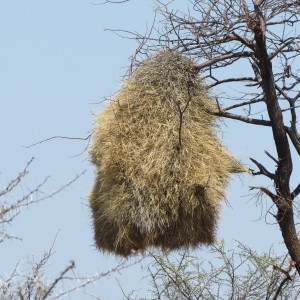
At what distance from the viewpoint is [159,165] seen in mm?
5164

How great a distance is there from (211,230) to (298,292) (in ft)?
2.85

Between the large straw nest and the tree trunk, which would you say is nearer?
the large straw nest

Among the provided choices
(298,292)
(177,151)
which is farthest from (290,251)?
(177,151)

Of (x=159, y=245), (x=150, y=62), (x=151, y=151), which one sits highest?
(x=150, y=62)

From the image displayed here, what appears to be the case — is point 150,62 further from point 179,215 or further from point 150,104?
point 179,215

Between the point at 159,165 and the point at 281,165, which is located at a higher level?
the point at 281,165

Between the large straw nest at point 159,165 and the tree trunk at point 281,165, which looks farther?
the tree trunk at point 281,165

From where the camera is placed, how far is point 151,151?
5.22 meters

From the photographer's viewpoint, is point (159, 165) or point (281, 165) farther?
point (281, 165)

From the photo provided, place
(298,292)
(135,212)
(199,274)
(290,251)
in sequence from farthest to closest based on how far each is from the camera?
(199,274) → (298,292) → (290,251) → (135,212)

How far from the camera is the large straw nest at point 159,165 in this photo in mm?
5180

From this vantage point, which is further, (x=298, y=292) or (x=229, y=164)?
(x=298, y=292)

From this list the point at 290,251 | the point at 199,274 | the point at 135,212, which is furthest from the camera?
the point at 199,274

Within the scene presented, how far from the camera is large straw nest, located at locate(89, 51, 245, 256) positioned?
204 inches
